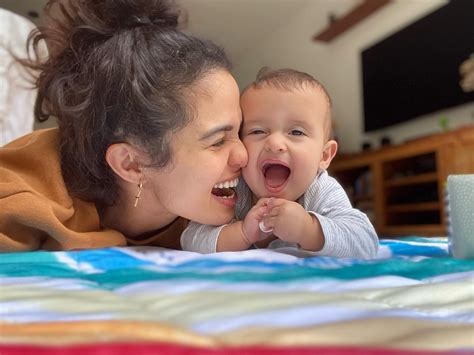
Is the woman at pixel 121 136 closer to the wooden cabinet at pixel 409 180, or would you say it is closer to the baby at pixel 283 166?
the baby at pixel 283 166

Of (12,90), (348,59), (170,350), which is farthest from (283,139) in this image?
(348,59)

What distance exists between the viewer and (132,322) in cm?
35

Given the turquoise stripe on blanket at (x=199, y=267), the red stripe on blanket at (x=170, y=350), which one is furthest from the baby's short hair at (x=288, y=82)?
the red stripe on blanket at (x=170, y=350)

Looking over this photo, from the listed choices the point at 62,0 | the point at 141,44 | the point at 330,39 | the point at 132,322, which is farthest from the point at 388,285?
the point at 330,39

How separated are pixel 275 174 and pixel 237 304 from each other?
588 millimetres

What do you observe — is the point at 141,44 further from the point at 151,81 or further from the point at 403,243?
the point at 403,243

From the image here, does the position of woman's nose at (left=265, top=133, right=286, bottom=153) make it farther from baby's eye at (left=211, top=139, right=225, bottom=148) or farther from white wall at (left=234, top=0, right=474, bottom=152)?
white wall at (left=234, top=0, right=474, bottom=152)

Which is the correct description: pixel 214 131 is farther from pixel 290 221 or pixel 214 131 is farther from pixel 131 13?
pixel 131 13

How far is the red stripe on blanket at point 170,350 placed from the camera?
0.29m

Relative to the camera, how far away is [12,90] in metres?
1.76

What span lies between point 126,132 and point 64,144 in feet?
0.60

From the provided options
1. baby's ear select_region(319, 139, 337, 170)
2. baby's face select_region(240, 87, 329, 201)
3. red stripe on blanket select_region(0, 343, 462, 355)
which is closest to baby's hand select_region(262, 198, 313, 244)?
baby's face select_region(240, 87, 329, 201)

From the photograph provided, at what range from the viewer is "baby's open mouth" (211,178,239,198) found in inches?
39.4

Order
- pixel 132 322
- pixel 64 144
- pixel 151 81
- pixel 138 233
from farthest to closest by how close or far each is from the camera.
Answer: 1. pixel 138 233
2. pixel 64 144
3. pixel 151 81
4. pixel 132 322
